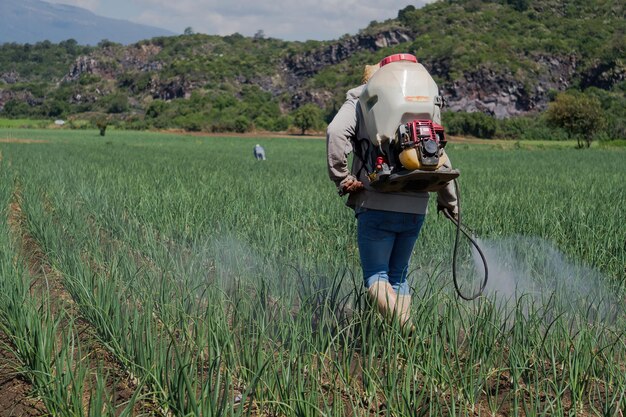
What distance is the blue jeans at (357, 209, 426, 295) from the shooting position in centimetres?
314

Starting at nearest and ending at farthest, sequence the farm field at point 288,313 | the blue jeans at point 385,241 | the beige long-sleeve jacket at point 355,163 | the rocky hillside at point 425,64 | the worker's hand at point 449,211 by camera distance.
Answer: the farm field at point 288,313 < the beige long-sleeve jacket at point 355,163 < the blue jeans at point 385,241 < the worker's hand at point 449,211 < the rocky hillside at point 425,64

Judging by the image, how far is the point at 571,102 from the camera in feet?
131

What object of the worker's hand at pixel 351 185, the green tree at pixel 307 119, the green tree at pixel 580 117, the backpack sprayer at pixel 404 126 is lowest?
the green tree at pixel 307 119

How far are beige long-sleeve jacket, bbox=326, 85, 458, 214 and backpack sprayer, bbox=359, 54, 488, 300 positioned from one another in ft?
0.38

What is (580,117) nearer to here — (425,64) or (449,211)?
(425,64)

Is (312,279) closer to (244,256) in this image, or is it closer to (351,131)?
(244,256)

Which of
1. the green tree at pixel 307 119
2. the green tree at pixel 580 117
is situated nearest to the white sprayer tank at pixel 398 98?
the green tree at pixel 580 117

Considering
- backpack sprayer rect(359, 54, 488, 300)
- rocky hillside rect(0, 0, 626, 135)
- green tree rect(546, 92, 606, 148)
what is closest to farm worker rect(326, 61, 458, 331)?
backpack sprayer rect(359, 54, 488, 300)

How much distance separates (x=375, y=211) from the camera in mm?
3139

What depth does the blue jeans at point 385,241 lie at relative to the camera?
314 centimetres

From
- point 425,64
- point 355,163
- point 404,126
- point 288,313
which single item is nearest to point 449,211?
point 355,163

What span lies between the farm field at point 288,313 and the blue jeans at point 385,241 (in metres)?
0.18

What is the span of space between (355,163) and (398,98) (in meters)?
0.50

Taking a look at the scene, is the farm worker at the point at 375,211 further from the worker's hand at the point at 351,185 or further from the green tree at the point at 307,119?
the green tree at the point at 307,119
